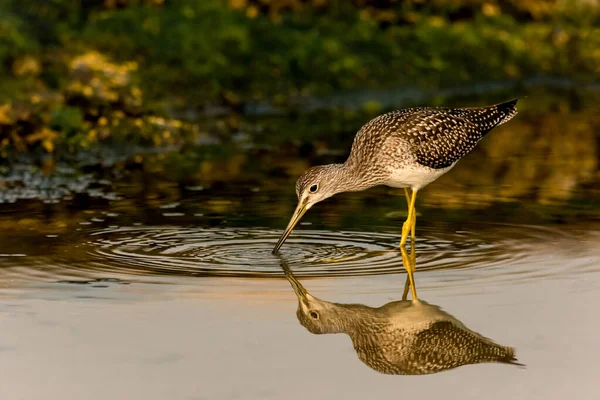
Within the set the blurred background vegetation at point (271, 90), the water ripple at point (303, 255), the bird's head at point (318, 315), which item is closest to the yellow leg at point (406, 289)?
the water ripple at point (303, 255)

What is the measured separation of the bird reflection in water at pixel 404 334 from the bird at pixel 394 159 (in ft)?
8.22

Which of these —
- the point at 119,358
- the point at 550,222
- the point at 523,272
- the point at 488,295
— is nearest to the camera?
the point at 119,358

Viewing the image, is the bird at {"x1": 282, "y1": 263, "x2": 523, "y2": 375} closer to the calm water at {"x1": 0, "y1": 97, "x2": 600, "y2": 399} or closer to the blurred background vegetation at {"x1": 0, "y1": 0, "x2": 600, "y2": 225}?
the calm water at {"x1": 0, "y1": 97, "x2": 600, "y2": 399}

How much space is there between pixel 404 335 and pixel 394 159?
4346 millimetres

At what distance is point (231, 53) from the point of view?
25484mm

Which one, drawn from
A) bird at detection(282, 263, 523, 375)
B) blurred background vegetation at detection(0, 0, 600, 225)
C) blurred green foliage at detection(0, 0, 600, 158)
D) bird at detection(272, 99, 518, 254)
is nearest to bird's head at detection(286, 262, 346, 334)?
bird at detection(282, 263, 523, 375)

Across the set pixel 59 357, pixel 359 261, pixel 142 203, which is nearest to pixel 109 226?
pixel 142 203

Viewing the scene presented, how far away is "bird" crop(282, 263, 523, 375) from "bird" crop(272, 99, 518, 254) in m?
2.60

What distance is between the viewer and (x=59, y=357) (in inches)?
344

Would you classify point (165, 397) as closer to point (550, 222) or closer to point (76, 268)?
point (76, 268)

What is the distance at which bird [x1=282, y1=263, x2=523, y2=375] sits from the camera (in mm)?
8547

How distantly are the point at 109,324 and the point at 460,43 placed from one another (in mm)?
20718

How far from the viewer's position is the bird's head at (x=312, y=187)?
12.8 meters

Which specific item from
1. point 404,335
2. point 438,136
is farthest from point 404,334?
point 438,136
